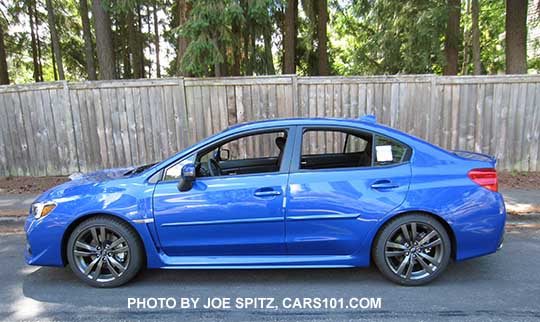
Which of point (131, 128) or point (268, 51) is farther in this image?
point (268, 51)

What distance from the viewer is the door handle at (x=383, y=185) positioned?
314 centimetres

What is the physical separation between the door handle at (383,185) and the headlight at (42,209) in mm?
3015

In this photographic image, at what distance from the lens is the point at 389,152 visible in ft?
10.7

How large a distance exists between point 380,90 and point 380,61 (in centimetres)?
467

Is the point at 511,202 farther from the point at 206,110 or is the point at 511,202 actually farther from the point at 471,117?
the point at 206,110

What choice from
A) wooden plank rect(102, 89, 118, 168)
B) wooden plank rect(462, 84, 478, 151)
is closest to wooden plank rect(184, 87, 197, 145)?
wooden plank rect(102, 89, 118, 168)

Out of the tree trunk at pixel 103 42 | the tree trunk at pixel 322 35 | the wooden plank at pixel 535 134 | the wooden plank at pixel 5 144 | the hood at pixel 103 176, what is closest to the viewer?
the hood at pixel 103 176

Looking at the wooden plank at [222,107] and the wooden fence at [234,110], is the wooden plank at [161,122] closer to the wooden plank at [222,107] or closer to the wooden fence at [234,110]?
the wooden fence at [234,110]

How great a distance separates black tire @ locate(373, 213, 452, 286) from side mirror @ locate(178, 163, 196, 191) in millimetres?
1813

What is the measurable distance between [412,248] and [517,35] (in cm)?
673

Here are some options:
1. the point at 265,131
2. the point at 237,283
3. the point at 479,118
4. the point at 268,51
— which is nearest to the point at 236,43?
the point at 268,51

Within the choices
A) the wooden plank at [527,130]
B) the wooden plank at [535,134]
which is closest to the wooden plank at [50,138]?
the wooden plank at [527,130]

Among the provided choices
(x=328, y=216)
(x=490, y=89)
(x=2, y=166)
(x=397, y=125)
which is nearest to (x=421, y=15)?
(x=490, y=89)

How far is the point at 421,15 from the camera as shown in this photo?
794 cm
